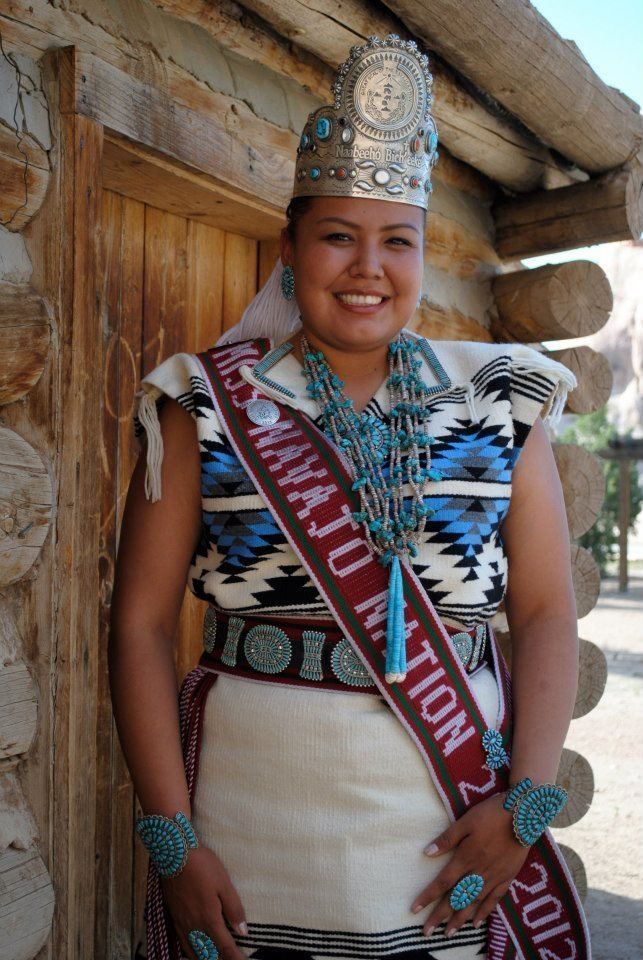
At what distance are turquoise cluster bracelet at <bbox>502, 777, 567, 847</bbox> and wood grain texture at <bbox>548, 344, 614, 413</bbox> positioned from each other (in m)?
2.68

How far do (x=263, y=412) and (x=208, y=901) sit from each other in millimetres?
877

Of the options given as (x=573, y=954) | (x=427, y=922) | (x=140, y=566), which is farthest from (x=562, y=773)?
(x=140, y=566)

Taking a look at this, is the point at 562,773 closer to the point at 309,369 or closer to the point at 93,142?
the point at 309,369

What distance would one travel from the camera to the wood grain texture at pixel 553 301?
421cm

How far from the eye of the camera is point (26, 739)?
220cm

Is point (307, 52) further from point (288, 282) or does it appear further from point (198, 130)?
point (288, 282)

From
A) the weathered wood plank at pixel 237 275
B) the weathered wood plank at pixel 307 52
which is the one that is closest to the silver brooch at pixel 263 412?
the weathered wood plank at pixel 307 52

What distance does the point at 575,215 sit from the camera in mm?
4238

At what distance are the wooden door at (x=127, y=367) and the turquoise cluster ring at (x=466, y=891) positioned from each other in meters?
1.37

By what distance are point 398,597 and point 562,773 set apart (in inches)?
104

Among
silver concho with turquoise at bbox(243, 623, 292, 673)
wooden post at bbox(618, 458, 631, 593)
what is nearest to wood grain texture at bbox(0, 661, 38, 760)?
silver concho with turquoise at bbox(243, 623, 292, 673)

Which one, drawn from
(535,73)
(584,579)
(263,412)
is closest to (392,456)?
(263,412)

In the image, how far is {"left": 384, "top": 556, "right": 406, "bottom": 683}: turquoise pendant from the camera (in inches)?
69.8

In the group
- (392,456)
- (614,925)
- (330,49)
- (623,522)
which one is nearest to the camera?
(392,456)
